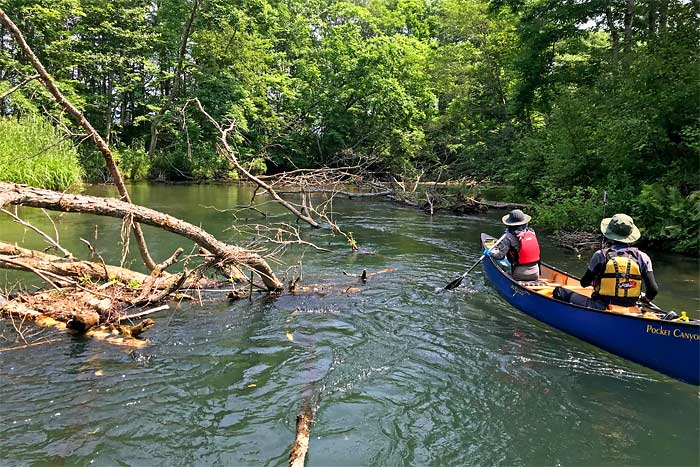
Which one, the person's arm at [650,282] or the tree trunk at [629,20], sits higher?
the tree trunk at [629,20]

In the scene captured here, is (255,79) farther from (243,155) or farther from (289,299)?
(289,299)

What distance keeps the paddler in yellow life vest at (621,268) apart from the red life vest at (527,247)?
1758 millimetres

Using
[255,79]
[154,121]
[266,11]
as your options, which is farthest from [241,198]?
[266,11]

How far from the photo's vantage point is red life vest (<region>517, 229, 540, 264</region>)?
7.56m

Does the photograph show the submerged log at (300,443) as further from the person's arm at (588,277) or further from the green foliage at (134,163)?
the green foliage at (134,163)

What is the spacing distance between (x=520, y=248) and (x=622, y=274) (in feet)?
6.89

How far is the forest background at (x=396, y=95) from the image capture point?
1223 centimetres

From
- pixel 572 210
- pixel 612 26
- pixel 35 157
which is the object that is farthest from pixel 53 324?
pixel 612 26

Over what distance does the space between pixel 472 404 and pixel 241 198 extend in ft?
59.3

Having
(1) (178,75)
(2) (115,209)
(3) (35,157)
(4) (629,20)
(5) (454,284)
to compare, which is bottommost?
(5) (454,284)

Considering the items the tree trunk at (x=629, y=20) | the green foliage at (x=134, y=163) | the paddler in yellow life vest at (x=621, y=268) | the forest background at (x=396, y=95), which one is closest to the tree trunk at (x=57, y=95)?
the forest background at (x=396, y=95)

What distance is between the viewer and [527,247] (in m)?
7.64

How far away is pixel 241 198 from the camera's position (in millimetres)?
21484

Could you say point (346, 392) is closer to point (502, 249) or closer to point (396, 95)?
point (502, 249)
